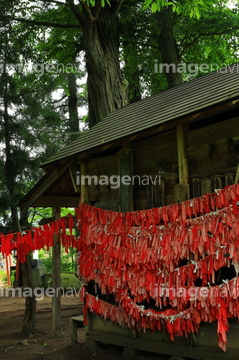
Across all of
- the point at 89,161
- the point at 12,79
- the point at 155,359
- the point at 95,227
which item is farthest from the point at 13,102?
the point at 155,359

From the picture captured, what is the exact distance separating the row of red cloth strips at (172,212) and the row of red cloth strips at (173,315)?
1128mm

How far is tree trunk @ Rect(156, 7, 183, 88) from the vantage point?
17.6 m

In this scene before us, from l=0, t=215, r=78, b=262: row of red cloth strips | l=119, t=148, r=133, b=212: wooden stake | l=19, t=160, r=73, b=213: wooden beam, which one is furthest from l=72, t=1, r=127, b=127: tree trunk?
l=119, t=148, r=133, b=212: wooden stake

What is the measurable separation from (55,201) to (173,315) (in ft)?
16.2

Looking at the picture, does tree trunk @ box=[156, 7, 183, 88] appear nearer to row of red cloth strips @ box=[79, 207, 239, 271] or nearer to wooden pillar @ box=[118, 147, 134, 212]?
wooden pillar @ box=[118, 147, 134, 212]

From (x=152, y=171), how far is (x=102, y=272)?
6.72 ft

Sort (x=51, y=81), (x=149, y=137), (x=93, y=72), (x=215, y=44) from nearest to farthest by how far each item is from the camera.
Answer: (x=149, y=137), (x=93, y=72), (x=215, y=44), (x=51, y=81)

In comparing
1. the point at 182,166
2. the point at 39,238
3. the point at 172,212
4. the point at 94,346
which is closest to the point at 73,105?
the point at 39,238

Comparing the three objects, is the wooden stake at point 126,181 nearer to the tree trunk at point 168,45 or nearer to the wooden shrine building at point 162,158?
the wooden shrine building at point 162,158

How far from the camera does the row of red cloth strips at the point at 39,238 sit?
9.77 meters

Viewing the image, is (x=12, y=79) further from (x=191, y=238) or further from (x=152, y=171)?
(x=191, y=238)

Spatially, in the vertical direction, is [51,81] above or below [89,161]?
above

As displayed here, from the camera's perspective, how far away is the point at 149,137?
8242 mm

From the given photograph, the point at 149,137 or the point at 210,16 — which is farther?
the point at 210,16
